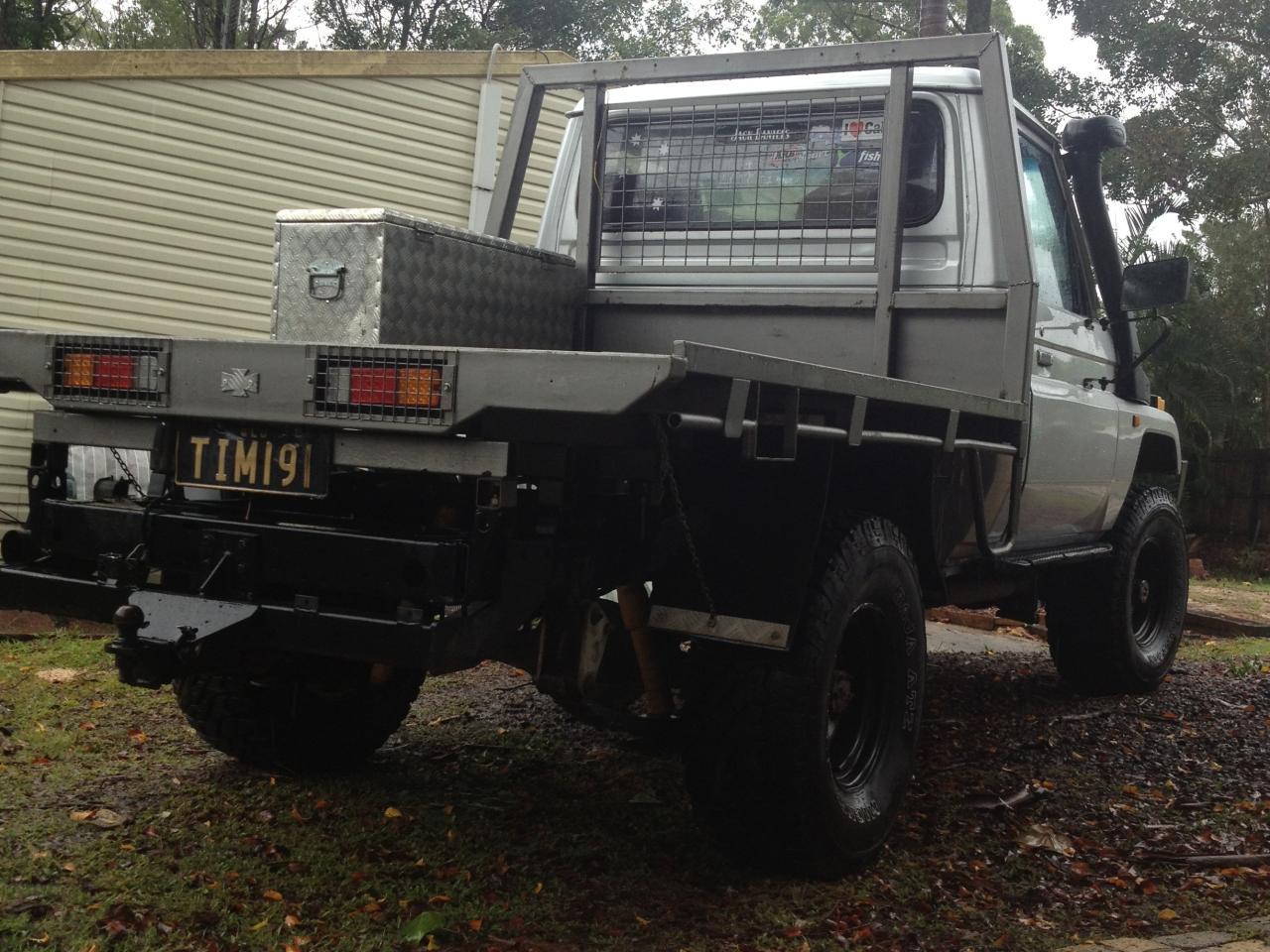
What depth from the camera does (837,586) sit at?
3.72 meters

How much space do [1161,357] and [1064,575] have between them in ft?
37.6

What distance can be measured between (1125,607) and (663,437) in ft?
12.4

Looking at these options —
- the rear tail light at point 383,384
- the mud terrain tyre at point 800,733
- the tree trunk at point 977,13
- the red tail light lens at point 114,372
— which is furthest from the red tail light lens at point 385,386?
the tree trunk at point 977,13

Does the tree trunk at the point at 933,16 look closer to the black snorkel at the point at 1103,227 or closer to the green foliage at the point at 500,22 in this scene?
the black snorkel at the point at 1103,227

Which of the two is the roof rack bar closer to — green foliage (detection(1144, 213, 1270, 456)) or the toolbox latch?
the toolbox latch

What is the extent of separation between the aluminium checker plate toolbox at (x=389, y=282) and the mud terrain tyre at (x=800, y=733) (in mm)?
1252

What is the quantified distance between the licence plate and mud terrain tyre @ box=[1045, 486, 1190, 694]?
157 inches


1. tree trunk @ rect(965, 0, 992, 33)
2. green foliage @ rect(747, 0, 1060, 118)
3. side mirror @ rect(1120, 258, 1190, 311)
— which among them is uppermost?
green foliage @ rect(747, 0, 1060, 118)

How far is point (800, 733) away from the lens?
362 cm

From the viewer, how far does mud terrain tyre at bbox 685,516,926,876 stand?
11.9 ft

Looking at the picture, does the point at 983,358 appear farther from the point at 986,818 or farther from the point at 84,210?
the point at 84,210

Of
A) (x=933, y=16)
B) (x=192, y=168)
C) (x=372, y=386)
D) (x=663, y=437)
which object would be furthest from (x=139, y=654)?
(x=933, y=16)

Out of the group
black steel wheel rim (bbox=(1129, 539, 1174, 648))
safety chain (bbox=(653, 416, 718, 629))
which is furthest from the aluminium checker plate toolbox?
black steel wheel rim (bbox=(1129, 539, 1174, 648))

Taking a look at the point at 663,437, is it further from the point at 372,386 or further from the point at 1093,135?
the point at 1093,135
